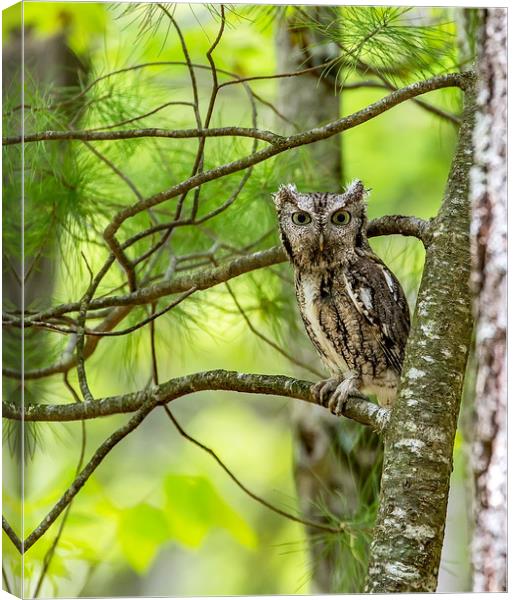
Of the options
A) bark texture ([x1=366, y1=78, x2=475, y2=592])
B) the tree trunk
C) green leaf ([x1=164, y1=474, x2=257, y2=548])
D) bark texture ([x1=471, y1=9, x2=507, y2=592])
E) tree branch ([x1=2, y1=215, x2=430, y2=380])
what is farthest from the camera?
the tree trunk

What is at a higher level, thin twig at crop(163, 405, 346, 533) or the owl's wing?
the owl's wing

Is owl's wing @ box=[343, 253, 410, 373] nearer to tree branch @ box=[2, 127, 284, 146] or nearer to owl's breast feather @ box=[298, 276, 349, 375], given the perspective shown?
owl's breast feather @ box=[298, 276, 349, 375]

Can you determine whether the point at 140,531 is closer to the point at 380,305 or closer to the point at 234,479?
the point at 234,479

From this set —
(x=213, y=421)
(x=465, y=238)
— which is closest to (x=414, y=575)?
(x=465, y=238)

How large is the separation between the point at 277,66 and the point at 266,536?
164cm

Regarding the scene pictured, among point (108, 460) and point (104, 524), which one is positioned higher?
point (108, 460)

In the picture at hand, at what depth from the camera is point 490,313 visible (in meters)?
1.70

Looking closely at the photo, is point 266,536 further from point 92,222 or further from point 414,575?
point 414,575

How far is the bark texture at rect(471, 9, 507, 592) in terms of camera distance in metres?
1.59

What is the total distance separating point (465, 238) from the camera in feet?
6.29

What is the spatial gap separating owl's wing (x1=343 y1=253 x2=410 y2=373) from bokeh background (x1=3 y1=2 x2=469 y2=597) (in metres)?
A: 0.37

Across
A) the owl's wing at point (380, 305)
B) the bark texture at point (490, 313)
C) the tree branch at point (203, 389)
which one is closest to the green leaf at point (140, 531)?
the tree branch at point (203, 389)

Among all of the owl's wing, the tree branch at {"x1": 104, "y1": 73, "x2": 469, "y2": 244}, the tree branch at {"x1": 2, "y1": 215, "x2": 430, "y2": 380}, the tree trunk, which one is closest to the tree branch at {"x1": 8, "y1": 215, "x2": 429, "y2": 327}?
the tree branch at {"x1": 2, "y1": 215, "x2": 430, "y2": 380}

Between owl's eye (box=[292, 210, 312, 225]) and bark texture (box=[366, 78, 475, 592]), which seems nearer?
bark texture (box=[366, 78, 475, 592])
